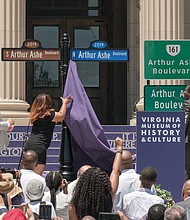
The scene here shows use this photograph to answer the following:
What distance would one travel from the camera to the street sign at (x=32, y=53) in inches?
511

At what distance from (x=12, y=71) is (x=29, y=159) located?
6.99 metres

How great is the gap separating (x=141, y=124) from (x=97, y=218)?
16.8ft

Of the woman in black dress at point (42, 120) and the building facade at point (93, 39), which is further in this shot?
the building facade at point (93, 39)

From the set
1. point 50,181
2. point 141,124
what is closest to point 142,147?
point 141,124

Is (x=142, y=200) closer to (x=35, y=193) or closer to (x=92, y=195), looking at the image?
(x=35, y=193)

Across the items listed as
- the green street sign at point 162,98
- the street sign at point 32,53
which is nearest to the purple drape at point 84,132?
the street sign at point 32,53

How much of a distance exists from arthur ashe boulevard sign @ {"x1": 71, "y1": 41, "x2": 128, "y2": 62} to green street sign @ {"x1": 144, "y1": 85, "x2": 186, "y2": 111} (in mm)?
725

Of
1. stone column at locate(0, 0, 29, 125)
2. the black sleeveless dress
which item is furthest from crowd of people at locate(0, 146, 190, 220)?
stone column at locate(0, 0, 29, 125)

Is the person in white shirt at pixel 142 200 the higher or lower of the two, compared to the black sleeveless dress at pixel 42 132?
lower

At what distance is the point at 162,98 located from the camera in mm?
12656

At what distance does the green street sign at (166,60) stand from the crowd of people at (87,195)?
3230mm

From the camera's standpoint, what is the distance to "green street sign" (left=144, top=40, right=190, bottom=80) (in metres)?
12.8

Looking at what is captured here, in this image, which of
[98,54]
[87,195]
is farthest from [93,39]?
[87,195]

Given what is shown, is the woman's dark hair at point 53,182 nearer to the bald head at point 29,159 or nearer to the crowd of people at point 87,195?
the crowd of people at point 87,195
